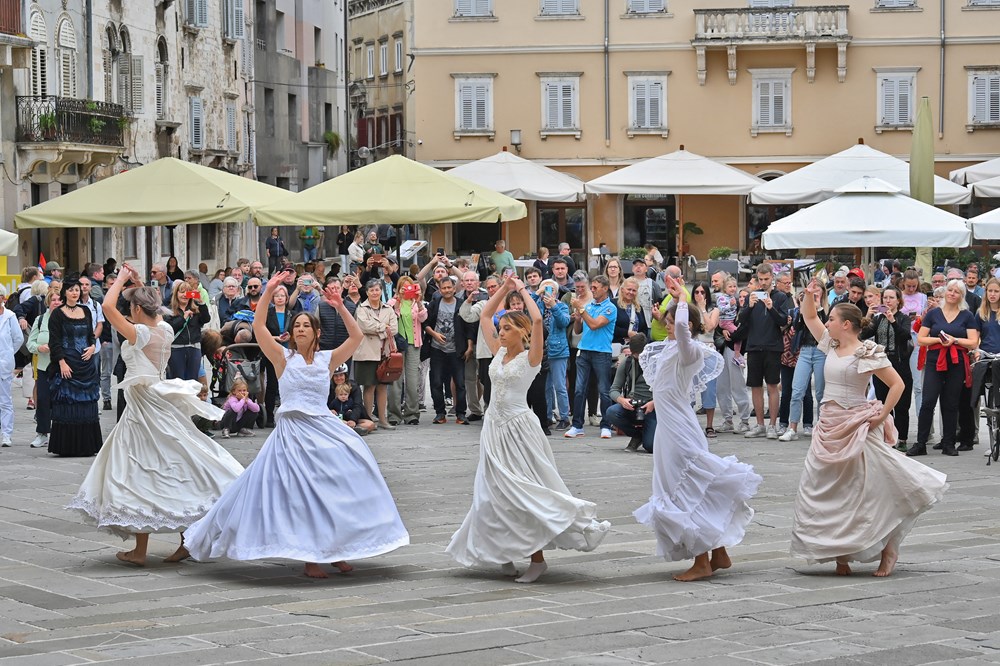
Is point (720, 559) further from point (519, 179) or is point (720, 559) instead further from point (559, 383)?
point (519, 179)

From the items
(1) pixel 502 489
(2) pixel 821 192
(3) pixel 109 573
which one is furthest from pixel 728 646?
(2) pixel 821 192

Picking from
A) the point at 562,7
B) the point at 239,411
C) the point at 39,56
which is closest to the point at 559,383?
A: the point at 239,411

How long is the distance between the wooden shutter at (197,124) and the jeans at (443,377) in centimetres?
2233

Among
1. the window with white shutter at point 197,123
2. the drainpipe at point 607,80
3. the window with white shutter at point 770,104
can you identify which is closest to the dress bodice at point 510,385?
the window with white shutter at point 197,123

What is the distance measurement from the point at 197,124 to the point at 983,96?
20.1 metres

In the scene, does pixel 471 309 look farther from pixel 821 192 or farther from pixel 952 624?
pixel 821 192

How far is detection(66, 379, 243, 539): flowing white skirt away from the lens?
9.61 m

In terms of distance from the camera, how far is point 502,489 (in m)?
8.96

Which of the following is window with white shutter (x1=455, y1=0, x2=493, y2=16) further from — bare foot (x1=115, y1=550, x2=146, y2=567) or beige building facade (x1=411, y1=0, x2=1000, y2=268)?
bare foot (x1=115, y1=550, x2=146, y2=567)

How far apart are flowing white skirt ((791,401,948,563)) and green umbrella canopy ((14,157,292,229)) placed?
11015 mm

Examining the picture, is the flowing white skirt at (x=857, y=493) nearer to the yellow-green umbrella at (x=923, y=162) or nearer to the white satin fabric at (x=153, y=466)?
the white satin fabric at (x=153, y=466)

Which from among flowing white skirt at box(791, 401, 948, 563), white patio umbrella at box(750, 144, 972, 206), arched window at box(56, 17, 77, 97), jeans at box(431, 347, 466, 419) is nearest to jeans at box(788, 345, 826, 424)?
jeans at box(431, 347, 466, 419)

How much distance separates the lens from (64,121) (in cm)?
3006

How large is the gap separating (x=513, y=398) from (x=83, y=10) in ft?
84.2
